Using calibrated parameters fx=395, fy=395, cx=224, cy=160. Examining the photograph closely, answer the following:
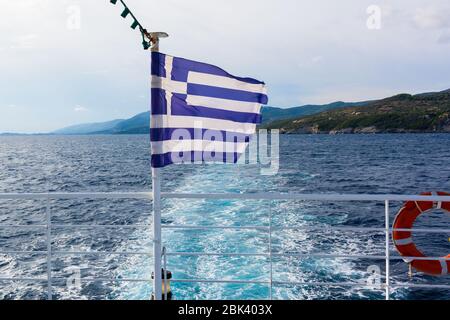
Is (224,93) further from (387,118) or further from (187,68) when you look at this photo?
(387,118)

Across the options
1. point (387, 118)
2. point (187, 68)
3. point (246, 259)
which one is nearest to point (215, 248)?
point (246, 259)

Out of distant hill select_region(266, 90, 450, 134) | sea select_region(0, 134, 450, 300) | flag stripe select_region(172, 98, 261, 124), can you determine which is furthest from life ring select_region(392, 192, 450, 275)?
distant hill select_region(266, 90, 450, 134)

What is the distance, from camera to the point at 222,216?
10688mm

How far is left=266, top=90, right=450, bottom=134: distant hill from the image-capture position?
105062 millimetres

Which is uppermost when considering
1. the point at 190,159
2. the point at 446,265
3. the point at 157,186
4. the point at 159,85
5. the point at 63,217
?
the point at 159,85

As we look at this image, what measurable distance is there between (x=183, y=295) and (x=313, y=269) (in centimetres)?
246

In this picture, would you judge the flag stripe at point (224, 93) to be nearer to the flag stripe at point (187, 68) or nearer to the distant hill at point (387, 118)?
the flag stripe at point (187, 68)

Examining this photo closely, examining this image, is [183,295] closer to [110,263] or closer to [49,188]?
[110,263]

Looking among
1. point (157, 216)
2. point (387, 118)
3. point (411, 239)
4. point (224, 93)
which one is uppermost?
point (387, 118)

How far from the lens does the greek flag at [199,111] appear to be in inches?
103

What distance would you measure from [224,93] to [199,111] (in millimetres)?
239

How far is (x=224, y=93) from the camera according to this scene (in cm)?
289

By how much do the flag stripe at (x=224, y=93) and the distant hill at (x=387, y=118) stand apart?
365 ft
